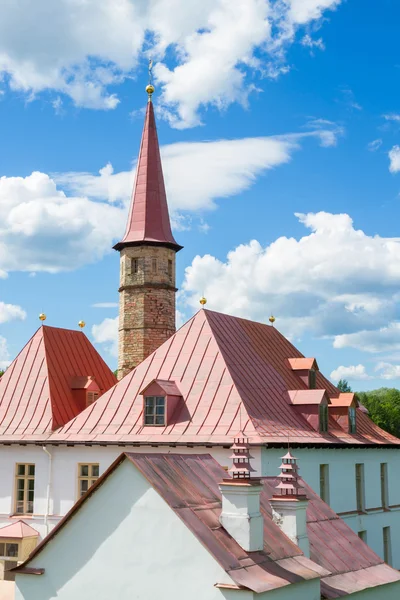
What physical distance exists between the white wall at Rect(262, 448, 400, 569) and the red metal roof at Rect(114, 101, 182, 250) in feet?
42.5

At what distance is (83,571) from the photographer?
15039 mm

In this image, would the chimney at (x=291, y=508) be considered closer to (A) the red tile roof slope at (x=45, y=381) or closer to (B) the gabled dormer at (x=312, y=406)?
(B) the gabled dormer at (x=312, y=406)

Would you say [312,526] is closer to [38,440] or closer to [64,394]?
[38,440]

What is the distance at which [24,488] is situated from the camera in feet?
94.3

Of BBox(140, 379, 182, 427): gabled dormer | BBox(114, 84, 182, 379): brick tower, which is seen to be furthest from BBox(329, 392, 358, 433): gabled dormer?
BBox(114, 84, 182, 379): brick tower

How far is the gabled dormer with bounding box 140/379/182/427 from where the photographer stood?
2683 cm

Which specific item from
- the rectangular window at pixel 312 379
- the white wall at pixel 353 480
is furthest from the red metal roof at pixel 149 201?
the white wall at pixel 353 480

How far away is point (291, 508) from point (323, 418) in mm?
12865

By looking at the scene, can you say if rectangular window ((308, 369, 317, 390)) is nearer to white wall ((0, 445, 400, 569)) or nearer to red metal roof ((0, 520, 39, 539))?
white wall ((0, 445, 400, 569))

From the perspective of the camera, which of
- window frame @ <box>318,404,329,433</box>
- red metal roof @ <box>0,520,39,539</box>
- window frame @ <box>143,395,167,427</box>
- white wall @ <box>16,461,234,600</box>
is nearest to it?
white wall @ <box>16,461,234,600</box>

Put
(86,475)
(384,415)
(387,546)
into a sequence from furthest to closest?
A: (384,415) < (387,546) < (86,475)

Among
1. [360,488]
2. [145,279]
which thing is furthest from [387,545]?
[145,279]

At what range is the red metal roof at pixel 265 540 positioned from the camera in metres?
14.1

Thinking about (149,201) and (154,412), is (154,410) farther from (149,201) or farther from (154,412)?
(149,201)
